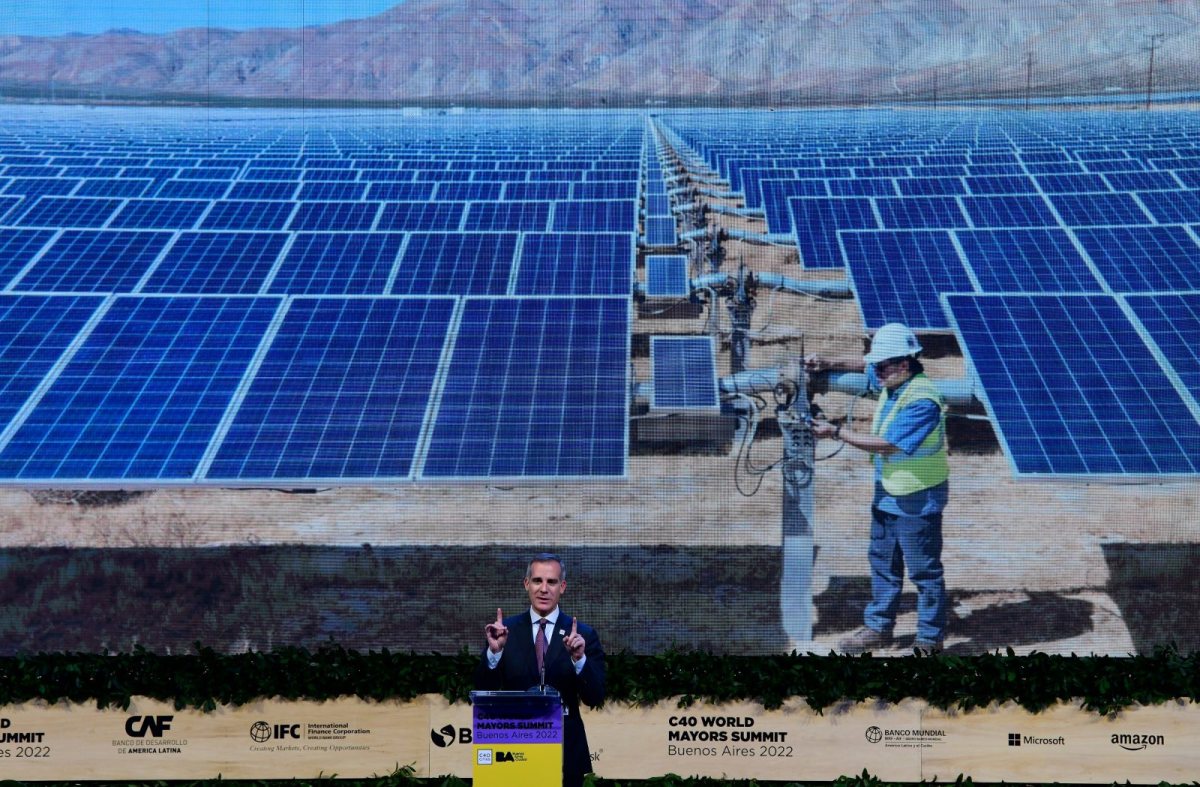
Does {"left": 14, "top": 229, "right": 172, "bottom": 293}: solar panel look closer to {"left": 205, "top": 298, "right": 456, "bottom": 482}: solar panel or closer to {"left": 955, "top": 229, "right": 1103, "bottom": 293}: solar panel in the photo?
{"left": 205, "top": 298, "right": 456, "bottom": 482}: solar panel

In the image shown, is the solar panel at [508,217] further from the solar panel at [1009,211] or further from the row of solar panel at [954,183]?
the solar panel at [1009,211]

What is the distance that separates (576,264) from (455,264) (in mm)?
802

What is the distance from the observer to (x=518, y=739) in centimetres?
374

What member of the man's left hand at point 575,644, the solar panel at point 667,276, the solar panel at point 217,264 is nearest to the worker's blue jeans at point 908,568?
the solar panel at point 667,276

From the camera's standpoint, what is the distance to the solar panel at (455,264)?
23.6 ft

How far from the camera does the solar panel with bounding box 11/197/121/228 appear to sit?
24.7ft

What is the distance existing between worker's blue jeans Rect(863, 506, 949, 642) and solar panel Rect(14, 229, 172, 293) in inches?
198

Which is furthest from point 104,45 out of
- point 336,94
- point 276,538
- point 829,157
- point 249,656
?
point 829,157

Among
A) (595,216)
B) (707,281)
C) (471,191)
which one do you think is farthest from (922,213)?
(471,191)

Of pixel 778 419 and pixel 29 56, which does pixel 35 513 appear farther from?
pixel 778 419

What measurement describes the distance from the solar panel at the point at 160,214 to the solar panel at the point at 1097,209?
5.86 meters

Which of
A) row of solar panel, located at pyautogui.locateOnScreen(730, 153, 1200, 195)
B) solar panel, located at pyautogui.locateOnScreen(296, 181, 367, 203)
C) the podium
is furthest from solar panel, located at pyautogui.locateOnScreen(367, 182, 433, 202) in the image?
the podium

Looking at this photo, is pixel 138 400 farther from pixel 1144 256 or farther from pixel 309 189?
pixel 1144 256

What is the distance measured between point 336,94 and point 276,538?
3146 millimetres
